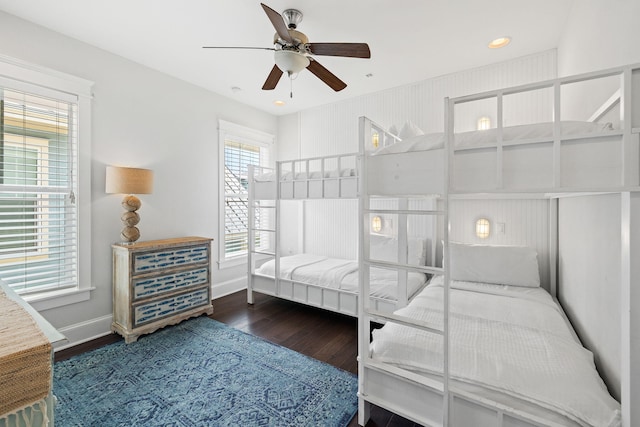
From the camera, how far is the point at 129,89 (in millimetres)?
2990

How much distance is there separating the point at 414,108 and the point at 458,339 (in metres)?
2.88

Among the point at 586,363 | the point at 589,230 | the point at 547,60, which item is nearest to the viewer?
the point at 586,363

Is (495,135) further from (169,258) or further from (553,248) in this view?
(169,258)

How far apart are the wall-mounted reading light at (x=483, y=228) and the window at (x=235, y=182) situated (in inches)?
120

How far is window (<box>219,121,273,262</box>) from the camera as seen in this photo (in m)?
4.00

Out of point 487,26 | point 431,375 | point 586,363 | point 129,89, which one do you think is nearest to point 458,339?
point 431,375

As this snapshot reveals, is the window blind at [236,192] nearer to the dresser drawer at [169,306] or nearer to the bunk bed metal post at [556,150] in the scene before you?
the dresser drawer at [169,306]

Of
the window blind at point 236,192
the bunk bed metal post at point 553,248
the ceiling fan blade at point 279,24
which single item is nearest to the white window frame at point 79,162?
the window blind at point 236,192

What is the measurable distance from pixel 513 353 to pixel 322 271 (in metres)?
2.04

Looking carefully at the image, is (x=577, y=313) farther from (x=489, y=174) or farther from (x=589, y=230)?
(x=489, y=174)

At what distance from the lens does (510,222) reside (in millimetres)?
2998

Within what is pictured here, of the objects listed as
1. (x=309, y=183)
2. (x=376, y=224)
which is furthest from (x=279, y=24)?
(x=376, y=224)

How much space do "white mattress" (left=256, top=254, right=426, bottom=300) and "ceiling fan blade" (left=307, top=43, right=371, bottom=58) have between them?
2101mm

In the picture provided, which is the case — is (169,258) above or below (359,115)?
below
